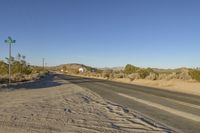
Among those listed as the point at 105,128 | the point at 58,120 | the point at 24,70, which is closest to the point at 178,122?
the point at 105,128

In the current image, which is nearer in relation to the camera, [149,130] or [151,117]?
[149,130]

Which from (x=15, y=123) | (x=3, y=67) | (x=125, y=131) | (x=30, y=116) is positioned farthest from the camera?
(x=3, y=67)

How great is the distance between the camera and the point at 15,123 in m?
10.9

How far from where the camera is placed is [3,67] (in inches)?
3081

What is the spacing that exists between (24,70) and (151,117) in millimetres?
68383

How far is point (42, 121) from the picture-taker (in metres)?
11.4

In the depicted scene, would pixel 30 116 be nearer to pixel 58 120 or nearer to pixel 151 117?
pixel 58 120

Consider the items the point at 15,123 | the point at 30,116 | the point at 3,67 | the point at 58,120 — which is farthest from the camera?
the point at 3,67

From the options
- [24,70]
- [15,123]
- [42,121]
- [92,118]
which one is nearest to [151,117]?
[92,118]

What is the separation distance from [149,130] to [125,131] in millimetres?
775

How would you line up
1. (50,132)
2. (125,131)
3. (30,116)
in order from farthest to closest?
(30,116), (125,131), (50,132)

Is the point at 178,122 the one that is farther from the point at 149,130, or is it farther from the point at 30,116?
the point at 30,116

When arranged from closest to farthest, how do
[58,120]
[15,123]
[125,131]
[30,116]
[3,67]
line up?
[125,131], [15,123], [58,120], [30,116], [3,67]

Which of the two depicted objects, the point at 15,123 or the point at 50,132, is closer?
the point at 50,132
